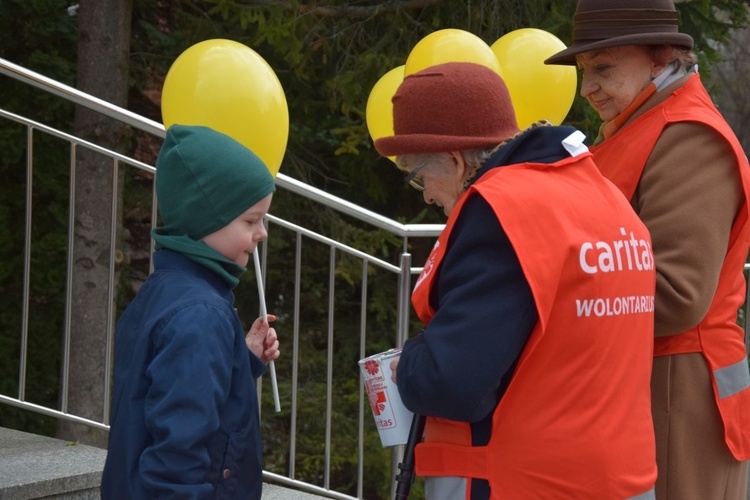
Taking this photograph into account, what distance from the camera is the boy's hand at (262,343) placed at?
2598mm

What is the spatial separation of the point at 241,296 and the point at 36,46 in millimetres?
2098

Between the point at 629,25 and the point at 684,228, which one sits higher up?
the point at 629,25

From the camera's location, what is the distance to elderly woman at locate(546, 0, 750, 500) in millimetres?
2340

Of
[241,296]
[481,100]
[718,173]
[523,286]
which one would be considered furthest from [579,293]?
[241,296]

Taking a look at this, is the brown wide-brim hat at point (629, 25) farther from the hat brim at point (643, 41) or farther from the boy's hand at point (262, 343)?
the boy's hand at point (262, 343)

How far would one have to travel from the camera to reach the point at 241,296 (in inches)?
286

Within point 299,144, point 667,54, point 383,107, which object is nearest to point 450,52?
point 383,107

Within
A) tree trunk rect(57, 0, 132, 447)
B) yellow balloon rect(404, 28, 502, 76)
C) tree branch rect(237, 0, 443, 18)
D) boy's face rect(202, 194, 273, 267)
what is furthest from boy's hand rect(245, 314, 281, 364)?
tree branch rect(237, 0, 443, 18)

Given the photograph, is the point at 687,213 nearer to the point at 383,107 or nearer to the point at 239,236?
the point at 239,236

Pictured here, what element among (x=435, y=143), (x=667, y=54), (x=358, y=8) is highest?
(x=358, y=8)

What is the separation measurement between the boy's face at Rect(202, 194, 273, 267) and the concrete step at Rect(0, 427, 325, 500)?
1.35 metres

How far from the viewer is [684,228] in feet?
7.65

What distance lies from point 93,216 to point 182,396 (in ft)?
13.5

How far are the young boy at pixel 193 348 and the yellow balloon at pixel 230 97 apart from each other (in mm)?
531
